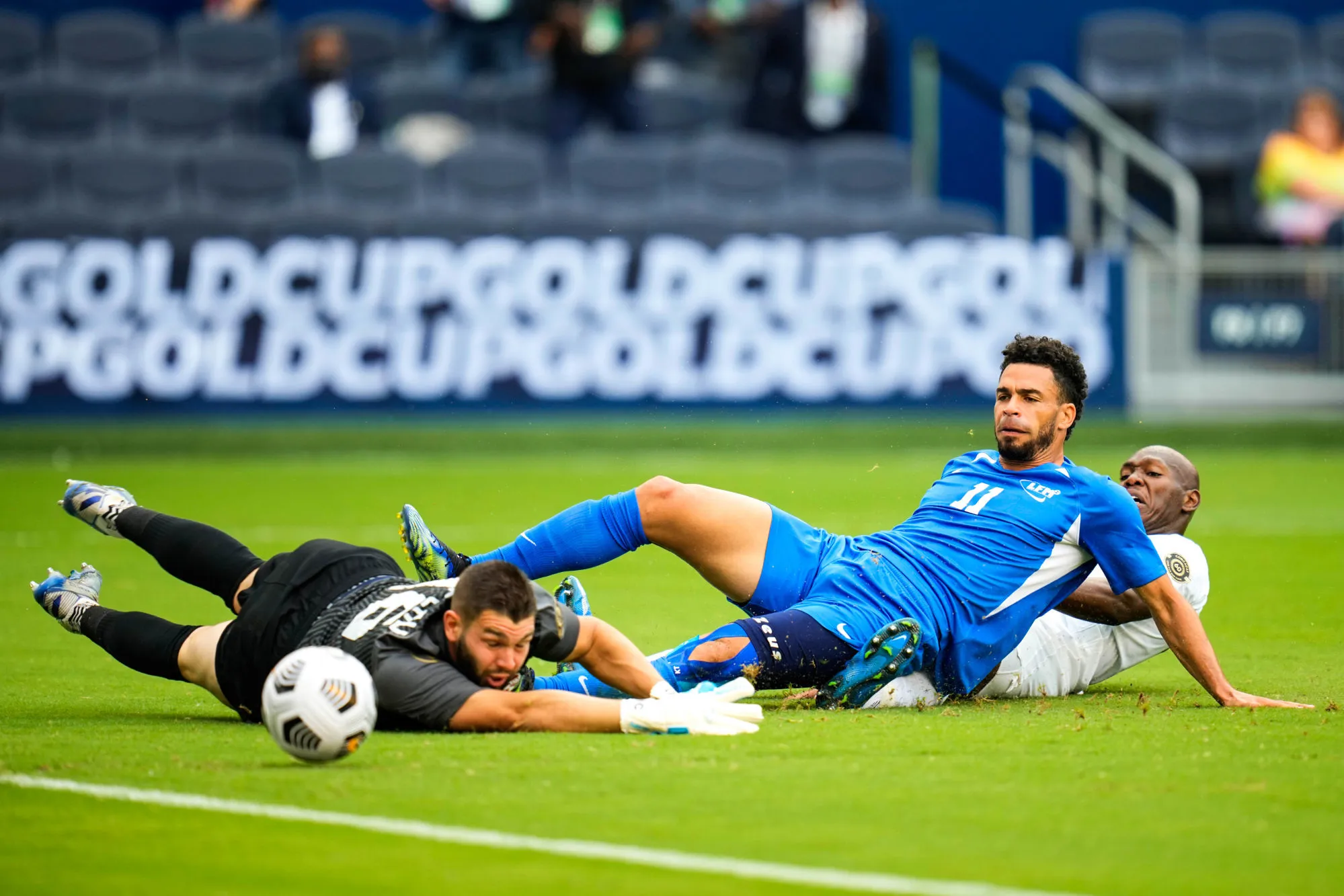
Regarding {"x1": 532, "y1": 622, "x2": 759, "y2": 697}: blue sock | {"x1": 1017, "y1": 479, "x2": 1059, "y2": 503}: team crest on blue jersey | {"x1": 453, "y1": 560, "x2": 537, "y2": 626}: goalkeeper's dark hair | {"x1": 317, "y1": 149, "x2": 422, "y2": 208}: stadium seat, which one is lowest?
{"x1": 532, "y1": 622, "x2": 759, "y2": 697}: blue sock

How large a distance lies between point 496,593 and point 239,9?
17242 millimetres

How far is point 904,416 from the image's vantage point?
18.3 m

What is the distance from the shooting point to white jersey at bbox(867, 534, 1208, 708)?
6.73 metres

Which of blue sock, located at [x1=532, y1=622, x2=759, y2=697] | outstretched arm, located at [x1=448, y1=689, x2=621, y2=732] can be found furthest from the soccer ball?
blue sock, located at [x1=532, y1=622, x2=759, y2=697]

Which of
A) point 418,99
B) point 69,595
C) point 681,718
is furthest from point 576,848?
point 418,99

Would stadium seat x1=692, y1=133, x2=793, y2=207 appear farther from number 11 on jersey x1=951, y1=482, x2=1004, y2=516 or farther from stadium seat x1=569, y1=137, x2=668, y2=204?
number 11 on jersey x1=951, y1=482, x2=1004, y2=516

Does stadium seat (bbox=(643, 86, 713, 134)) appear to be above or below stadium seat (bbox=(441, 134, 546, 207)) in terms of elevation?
above

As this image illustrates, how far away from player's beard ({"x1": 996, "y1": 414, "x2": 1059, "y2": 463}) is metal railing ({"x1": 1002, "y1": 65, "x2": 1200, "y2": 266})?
13252 mm

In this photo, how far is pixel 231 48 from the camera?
2075 centimetres

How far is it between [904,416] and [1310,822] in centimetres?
1389

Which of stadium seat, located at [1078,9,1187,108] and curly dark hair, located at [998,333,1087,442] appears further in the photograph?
stadium seat, located at [1078,9,1187,108]

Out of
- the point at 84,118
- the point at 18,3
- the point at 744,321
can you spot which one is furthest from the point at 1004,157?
the point at 18,3

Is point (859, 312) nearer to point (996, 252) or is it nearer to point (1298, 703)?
point (996, 252)

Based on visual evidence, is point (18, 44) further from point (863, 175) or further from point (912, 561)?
point (912, 561)
